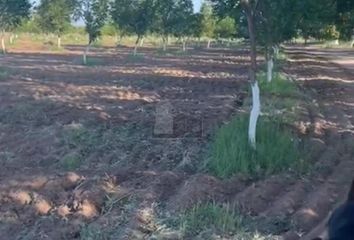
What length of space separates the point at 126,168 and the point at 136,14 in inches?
1747

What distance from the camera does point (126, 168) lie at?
10102 millimetres

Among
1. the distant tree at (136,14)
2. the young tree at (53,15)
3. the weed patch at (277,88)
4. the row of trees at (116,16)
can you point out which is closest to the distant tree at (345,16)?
the weed patch at (277,88)

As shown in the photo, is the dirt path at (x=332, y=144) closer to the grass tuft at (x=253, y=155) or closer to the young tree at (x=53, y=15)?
the grass tuft at (x=253, y=155)

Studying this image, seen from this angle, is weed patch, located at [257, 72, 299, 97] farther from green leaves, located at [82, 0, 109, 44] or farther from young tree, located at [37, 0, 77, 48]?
young tree, located at [37, 0, 77, 48]

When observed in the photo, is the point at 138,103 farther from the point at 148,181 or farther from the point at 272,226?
the point at 272,226

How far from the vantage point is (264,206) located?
8.04m

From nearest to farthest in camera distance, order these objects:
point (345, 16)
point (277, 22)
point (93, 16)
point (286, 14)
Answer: point (345, 16) < point (286, 14) < point (277, 22) < point (93, 16)

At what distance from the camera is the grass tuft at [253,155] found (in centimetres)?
948

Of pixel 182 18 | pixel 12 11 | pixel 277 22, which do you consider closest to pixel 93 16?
pixel 12 11

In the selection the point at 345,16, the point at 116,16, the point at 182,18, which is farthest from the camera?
the point at 182,18

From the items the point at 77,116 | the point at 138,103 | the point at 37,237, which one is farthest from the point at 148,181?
the point at 138,103

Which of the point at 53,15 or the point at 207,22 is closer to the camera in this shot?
the point at 53,15

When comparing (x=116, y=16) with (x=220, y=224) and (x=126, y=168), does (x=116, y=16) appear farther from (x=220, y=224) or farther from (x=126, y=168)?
(x=220, y=224)

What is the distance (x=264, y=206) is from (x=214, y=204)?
69 centimetres
